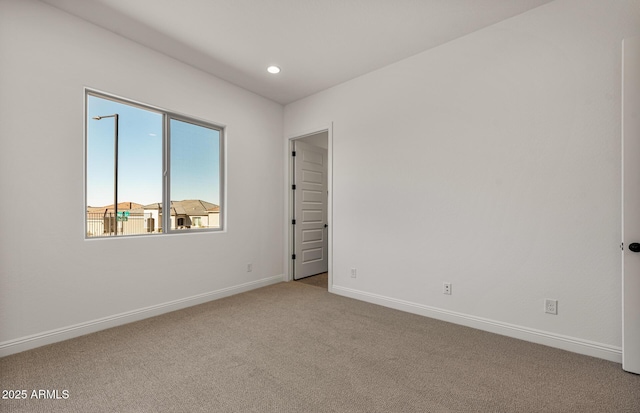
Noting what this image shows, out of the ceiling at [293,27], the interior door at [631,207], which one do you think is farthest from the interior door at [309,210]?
the interior door at [631,207]

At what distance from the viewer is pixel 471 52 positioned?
2846 mm

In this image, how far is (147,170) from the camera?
3.26 m

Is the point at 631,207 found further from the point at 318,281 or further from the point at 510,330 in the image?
the point at 318,281

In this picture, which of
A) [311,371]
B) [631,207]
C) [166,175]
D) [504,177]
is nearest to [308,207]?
[166,175]

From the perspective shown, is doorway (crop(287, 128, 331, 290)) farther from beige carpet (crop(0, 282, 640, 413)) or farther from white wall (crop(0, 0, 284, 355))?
beige carpet (crop(0, 282, 640, 413))

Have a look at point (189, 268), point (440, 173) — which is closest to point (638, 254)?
point (440, 173)

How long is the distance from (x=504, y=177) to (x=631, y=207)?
855 millimetres

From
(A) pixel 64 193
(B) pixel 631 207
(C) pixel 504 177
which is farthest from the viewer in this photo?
(C) pixel 504 177

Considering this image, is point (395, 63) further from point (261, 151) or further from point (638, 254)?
point (638, 254)

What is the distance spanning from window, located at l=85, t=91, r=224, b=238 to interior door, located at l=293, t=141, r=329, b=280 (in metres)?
1.33

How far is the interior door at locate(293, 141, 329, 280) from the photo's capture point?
4785mm

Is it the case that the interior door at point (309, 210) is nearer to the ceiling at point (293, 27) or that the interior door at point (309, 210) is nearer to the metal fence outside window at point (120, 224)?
the ceiling at point (293, 27)

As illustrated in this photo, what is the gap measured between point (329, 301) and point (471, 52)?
3164mm

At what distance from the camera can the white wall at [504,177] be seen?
2229 mm
